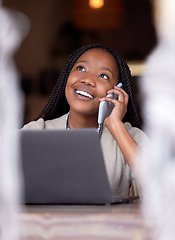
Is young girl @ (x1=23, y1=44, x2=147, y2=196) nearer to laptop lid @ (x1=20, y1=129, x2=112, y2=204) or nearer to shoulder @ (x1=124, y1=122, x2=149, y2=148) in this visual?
shoulder @ (x1=124, y1=122, x2=149, y2=148)

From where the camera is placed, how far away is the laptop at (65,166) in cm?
66

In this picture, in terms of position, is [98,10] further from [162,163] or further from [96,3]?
[162,163]

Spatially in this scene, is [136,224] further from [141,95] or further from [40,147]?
[141,95]

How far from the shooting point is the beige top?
4.19 feet

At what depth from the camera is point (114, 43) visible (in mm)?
3340

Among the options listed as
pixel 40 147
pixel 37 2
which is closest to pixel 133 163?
pixel 40 147

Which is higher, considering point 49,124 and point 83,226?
point 49,124

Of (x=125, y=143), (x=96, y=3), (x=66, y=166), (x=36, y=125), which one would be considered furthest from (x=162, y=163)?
(x=96, y=3)

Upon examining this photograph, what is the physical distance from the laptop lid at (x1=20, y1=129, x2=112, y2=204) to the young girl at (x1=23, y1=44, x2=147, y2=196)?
20.7 inches

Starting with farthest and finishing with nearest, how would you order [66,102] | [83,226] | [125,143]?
[66,102] < [125,143] < [83,226]

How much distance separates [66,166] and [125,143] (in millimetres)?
549

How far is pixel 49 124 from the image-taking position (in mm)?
1399

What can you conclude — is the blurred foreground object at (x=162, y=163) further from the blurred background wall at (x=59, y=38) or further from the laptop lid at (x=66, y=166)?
the blurred background wall at (x=59, y=38)

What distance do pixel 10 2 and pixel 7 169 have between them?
305cm
